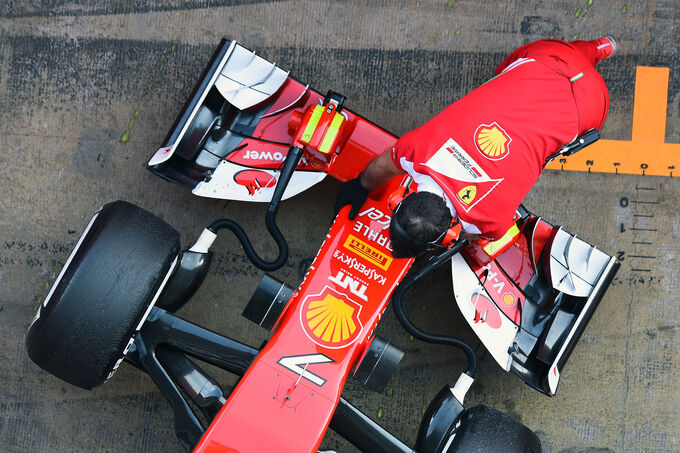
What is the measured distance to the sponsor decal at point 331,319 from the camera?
2.30 meters

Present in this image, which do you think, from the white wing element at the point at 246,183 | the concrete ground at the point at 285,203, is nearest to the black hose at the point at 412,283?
the concrete ground at the point at 285,203

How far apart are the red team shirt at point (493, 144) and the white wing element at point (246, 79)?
0.85 metres

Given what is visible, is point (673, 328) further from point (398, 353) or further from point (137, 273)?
point (137, 273)

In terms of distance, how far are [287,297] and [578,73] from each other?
5.44ft

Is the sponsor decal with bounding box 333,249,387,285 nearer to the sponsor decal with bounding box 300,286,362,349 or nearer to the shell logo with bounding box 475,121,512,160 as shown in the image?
the sponsor decal with bounding box 300,286,362,349

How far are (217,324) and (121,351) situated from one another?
0.91 meters

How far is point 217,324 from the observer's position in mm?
3207

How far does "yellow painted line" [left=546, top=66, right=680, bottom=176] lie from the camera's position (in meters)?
3.30

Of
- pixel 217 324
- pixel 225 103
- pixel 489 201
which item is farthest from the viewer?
pixel 217 324

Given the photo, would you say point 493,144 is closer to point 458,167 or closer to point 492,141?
point 492,141

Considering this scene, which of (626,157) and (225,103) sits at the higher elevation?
(626,157)

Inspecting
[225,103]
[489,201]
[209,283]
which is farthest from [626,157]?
[209,283]

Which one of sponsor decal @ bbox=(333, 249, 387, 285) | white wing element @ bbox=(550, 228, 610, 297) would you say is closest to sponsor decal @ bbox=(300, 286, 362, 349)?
sponsor decal @ bbox=(333, 249, 387, 285)

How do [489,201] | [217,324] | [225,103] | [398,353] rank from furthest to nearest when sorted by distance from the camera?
1. [217,324]
2. [225,103]
3. [398,353]
4. [489,201]
